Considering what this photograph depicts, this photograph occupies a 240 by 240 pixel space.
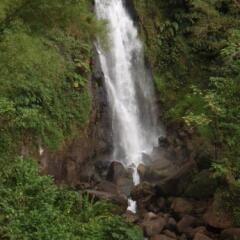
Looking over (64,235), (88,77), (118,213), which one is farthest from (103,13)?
(64,235)

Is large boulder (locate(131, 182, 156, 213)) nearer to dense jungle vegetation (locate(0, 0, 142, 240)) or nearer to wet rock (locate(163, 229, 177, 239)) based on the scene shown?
dense jungle vegetation (locate(0, 0, 142, 240))

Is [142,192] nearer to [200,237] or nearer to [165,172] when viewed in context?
[165,172]

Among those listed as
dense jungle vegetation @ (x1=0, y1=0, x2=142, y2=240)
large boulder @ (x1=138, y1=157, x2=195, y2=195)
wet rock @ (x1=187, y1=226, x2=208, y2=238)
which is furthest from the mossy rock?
dense jungle vegetation @ (x1=0, y1=0, x2=142, y2=240)

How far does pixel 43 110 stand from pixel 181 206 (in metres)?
4.10

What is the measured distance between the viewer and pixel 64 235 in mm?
9172

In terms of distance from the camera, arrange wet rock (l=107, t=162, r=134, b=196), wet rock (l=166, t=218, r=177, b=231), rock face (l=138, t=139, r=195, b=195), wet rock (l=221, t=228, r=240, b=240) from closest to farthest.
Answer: wet rock (l=221, t=228, r=240, b=240)
wet rock (l=166, t=218, r=177, b=231)
rock face (l=138, t=139, r=195, b=195)
wet rock (l=107, t=162, r=134, b=196)

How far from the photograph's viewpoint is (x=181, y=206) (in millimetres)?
12648

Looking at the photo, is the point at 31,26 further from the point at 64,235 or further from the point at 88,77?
the point at 64,235

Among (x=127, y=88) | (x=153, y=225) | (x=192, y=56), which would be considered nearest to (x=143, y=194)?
(x=153, y=225)

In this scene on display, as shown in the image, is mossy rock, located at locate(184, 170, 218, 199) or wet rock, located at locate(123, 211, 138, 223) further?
mossy rock, located at locate(184, 170, 218, 199)

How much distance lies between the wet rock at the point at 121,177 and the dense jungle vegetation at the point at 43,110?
1544 millimetres

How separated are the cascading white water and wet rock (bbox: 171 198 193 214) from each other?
289cm

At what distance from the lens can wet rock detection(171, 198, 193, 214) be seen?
12.5 m

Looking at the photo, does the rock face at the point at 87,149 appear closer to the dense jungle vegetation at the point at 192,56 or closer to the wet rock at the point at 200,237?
the dense jungle vegetation at the point at 192,56
